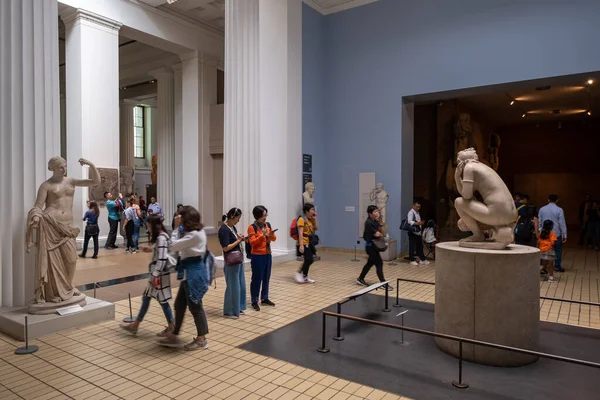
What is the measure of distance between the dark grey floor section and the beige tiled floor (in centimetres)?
23

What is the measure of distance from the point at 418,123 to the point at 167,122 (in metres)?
10.7

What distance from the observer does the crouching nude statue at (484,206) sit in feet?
15.4

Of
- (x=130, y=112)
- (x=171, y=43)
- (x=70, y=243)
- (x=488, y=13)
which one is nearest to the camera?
(x=70, y=243)

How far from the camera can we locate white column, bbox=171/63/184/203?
17.4 metres

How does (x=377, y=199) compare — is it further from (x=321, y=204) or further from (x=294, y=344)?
(x=294, y=344)

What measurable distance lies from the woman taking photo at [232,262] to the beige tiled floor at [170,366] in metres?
0.19

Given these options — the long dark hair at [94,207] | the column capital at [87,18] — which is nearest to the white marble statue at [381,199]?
the long dark hair at [94,207]

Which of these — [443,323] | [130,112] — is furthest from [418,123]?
[130,112]

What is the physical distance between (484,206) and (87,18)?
42.3 ft

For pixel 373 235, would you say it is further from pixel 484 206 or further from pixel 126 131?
pixel 126 131

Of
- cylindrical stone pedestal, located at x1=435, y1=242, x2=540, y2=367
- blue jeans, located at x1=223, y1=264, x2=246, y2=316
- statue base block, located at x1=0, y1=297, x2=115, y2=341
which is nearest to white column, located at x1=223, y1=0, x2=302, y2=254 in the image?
blue jeans, located at x1=223, y1=264, x2=246, y2=316

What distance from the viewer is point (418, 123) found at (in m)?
15.9

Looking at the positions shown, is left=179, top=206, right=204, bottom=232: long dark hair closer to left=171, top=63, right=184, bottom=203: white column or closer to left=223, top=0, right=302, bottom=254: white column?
left=223, top=0, right=302, bottom=254: white column

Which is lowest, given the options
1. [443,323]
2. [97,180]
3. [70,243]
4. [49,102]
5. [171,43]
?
[443,323]
